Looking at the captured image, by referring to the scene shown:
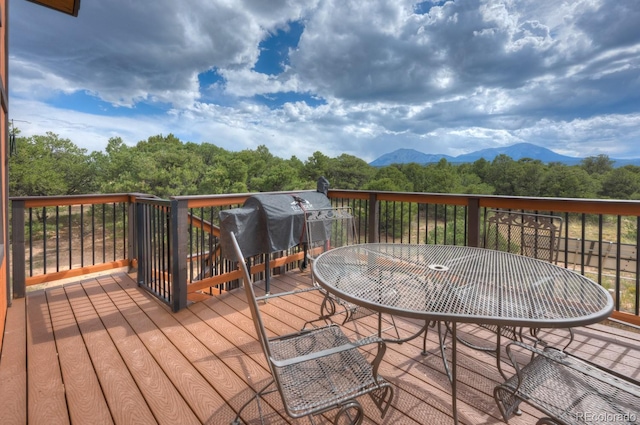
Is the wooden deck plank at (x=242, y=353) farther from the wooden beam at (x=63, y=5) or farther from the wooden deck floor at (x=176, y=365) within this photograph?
the wooden beam at (x=63, y=5)

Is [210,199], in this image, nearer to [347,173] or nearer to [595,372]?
[595,372]

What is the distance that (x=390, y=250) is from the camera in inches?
84.4

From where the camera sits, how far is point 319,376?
4.33 feet

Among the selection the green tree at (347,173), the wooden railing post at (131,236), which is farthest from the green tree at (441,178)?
the wooden railing post at (131,236)

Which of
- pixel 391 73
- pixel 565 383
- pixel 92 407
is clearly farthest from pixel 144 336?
pixel 391 73

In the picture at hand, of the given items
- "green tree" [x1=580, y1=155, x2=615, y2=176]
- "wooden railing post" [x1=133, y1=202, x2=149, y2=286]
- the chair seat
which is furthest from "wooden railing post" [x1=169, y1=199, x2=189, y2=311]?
"green tree" [x1=580, y1=155, x2=615, y2=176]

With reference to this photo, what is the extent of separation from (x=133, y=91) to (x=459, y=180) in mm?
25693

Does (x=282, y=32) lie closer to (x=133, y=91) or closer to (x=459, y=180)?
(x=133, y=91)

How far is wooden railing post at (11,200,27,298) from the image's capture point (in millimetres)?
3104

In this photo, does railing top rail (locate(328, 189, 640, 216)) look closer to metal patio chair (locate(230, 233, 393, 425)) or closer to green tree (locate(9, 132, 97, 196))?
metal patio chair (locate(230, 233, 393, 425))

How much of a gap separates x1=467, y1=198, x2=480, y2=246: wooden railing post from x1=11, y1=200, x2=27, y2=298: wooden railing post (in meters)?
4.49

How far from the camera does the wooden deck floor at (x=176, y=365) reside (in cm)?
159

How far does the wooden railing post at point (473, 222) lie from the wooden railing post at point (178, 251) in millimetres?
2727

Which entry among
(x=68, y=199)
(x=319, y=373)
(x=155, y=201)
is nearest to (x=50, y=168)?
(x=68, y=199)
